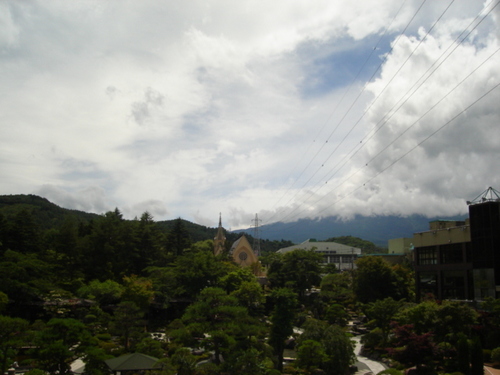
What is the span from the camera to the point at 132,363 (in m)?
18.0

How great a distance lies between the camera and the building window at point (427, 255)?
117ft

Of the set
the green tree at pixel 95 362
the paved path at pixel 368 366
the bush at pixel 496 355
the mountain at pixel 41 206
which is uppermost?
the mountain at pixel 41 206

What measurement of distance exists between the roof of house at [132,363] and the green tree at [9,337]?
4017mm

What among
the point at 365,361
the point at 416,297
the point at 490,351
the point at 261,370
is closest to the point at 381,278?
the point at 416,297

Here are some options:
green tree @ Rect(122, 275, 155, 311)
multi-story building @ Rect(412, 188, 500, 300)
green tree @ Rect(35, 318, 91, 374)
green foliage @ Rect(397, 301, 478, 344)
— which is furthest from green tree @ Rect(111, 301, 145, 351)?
multi-story building @ Rect(412, 188, 500, 300)

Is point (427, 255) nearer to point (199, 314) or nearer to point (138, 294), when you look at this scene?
point (199, 314)

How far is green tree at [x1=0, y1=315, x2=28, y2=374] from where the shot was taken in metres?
17.4

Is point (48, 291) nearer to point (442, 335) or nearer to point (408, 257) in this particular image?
point (442, 335)

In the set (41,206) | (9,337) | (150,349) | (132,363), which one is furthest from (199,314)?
(41,206)

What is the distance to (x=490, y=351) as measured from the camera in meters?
21.1

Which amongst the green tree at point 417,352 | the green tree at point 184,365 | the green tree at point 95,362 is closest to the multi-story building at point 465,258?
the green tree at point 417,352

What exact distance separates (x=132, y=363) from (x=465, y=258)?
2568 centimetres

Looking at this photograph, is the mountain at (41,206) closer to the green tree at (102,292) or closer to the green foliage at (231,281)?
the green tree at (102,292)

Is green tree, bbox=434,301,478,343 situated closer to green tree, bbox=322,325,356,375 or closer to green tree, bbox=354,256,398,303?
green tree, bbox=322,325,356,375
